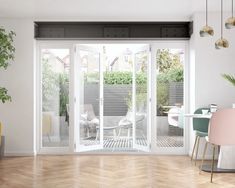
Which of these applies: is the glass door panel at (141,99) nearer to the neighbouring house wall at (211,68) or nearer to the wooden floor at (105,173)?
the wooden floor at (105,173)

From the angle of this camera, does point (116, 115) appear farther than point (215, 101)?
Yes

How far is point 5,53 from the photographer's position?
666 centimetres

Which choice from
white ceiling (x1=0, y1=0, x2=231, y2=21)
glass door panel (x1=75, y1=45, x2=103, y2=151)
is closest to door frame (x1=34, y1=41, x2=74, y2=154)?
glass door panel (x1=75, y1=45, x2=103, y2=151)

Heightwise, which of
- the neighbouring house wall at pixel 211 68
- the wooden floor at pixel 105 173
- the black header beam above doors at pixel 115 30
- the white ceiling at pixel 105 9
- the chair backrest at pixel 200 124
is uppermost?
the white ceiling at pixel 105 9

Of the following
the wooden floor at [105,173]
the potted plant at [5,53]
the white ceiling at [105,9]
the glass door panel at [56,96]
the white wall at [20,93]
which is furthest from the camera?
the glass door panel at [56,96]

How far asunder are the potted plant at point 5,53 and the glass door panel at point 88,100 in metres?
1.20

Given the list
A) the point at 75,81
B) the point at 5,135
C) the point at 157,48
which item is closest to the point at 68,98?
the point at 75,81

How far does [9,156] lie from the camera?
679cm

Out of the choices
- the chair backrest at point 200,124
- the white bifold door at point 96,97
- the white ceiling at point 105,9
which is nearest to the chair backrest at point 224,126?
the chair backrest at point 200,124

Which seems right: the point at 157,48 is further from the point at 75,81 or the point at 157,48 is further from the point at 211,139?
the point at 211,139

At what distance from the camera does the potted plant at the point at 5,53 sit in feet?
20.6

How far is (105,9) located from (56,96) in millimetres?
1890

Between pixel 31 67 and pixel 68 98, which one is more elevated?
pixel 31 67

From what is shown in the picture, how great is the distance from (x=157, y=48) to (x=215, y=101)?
4.69ft
